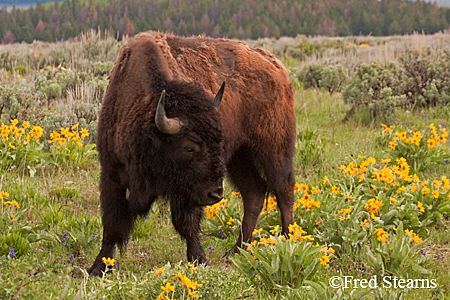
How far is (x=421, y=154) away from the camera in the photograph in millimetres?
7676

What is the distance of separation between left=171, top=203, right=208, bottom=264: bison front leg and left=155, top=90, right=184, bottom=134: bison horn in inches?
29.2

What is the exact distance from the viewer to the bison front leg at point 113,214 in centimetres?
485

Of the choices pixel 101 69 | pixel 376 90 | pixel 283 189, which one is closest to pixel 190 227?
pixel 283 189

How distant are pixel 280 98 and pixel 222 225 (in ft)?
5.21

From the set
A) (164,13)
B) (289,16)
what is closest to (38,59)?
(164,13)

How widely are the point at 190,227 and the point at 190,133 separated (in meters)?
0.98

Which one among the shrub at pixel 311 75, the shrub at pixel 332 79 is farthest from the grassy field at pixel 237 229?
the shrub at pixel 311 75

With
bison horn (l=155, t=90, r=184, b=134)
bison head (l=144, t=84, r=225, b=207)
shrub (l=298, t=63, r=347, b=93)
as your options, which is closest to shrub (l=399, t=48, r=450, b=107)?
shrub (l=298, t=63, r=347, b=93)

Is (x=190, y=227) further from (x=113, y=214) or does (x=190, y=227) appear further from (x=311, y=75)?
(x=311, y=75)

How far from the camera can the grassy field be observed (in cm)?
377

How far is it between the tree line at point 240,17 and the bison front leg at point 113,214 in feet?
113

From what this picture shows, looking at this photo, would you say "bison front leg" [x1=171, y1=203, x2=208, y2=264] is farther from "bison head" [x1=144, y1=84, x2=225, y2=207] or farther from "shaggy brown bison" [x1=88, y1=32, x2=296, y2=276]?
"bison head" [x1=144, y1=84, x2=225, y2=207]

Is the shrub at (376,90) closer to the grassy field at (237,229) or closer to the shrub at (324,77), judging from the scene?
the grassy field at (237,229)

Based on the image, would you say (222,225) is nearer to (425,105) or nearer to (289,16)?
(425,105)
